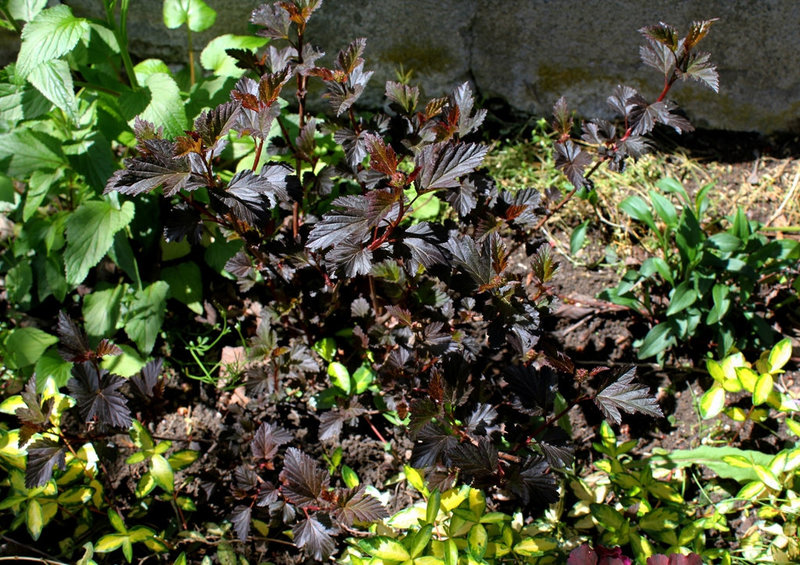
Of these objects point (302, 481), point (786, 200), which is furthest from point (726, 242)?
point (302, 481)

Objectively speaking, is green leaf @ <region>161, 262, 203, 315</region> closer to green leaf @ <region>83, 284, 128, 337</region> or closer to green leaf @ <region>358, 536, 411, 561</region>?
green leaf @ <region>83, 284, 128, 337</region>

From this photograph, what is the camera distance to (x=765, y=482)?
1824mm

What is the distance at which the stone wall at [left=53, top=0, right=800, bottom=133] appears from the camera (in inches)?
103

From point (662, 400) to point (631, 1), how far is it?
61.1 inches

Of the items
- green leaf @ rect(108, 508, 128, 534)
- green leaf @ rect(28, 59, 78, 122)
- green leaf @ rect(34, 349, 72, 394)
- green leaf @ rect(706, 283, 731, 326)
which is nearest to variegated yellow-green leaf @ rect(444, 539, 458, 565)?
green leaf @ rect(108, 508, 128, 534)

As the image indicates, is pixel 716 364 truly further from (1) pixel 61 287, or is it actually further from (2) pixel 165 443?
(1) pixel 61 287

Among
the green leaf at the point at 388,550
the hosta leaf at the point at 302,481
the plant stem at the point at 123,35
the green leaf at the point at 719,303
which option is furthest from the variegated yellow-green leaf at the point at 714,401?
the plant stem at the point at 123,35

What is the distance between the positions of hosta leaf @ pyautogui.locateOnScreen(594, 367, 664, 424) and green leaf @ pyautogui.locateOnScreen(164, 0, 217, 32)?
192 centimetres

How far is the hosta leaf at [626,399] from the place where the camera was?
1584 millimetres

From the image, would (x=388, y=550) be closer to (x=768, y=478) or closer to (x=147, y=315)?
(x=768, y=478)

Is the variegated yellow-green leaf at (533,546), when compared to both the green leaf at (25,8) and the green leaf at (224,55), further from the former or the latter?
the green leaf at (25,8)

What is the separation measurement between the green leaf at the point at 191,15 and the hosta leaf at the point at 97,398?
1349 mm

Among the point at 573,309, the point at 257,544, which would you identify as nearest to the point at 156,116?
the point at 257,544

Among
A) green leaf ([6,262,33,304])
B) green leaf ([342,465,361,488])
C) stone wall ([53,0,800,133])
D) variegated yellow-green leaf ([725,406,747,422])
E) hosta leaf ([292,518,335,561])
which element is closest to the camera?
hosta leaf ([292,518,335,561])
